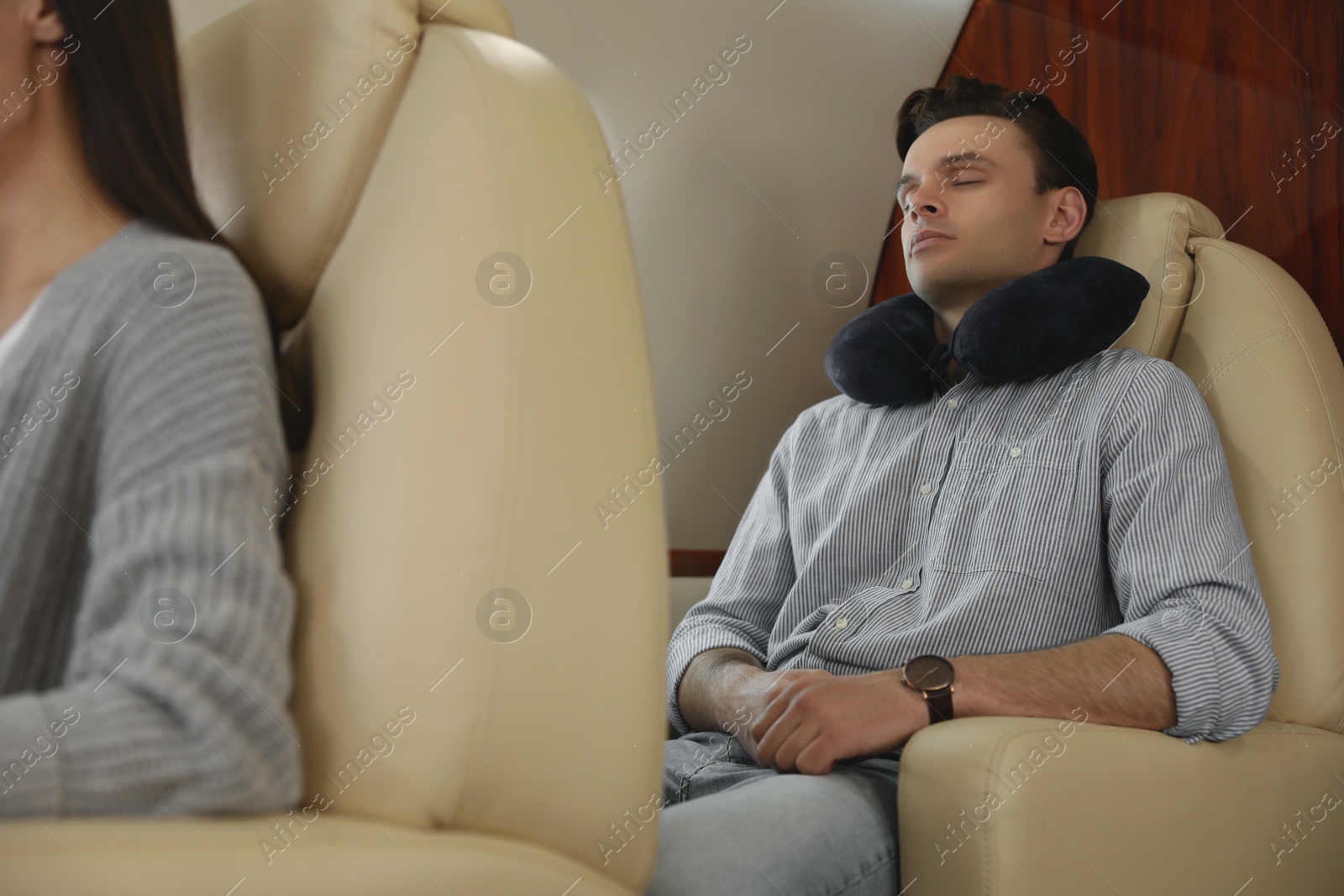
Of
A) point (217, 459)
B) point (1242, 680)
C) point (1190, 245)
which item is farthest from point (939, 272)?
point (217, 459)

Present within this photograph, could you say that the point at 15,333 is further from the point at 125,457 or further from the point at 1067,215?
the point at 1067,215

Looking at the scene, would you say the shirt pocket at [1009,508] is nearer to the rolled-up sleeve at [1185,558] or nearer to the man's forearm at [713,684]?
the rolled-up sleeve at [1185,558]

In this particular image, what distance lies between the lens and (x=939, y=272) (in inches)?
55.4

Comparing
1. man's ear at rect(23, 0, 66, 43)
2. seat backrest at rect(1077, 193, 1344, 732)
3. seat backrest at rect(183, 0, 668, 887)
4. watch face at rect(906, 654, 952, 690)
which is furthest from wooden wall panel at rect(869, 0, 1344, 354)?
man's ear at rect(23, 0, 66, 43)

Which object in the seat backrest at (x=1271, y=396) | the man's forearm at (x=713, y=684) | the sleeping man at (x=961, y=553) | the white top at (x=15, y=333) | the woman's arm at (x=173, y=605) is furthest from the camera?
the man's forearm at (x=713, y=684)

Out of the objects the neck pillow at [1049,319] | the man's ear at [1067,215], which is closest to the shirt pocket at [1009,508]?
the neck pillow at [1049,319]

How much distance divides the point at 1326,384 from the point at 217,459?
121 cm

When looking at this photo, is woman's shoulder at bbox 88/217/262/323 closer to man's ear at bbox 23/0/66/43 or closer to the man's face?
man's ear at bbox 23/0/66/43

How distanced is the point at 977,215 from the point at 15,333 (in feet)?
3.90

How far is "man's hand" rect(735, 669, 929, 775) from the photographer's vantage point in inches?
37.6

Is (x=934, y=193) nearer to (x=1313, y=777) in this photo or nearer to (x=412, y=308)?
(x=1313, y=777)

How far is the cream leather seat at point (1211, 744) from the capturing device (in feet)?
2.58

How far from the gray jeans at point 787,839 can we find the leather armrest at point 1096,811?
45 mm

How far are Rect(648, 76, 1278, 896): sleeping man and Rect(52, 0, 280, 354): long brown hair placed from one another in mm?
619
